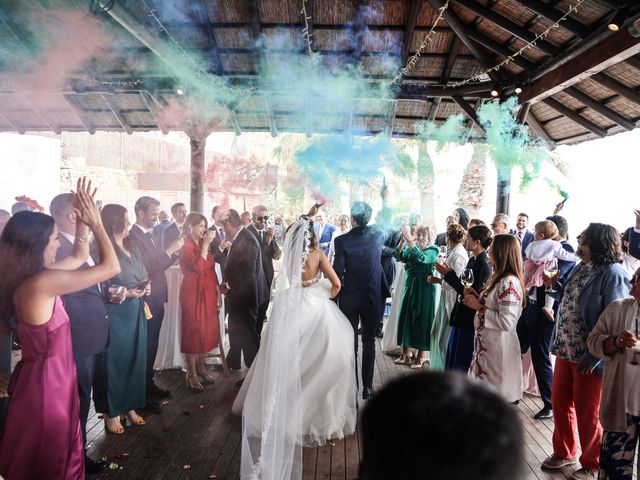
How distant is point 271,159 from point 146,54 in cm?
242

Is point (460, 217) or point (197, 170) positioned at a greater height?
point (197, 170)

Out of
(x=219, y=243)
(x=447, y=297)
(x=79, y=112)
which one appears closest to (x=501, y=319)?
(x=447, y=297)

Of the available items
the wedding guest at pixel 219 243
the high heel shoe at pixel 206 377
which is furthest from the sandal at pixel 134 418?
the wedding guest at pixel 219 243

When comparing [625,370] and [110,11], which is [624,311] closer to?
[625,370]

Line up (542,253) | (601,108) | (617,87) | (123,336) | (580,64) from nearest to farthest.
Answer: (123,336)
(580,64)
(617,87)
(542,253)
(601,108)

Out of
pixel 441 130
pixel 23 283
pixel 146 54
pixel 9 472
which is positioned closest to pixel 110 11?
pixel 146 54

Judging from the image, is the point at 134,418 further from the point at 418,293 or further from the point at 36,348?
the point at 418,293

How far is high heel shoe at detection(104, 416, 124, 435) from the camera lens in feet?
12.4

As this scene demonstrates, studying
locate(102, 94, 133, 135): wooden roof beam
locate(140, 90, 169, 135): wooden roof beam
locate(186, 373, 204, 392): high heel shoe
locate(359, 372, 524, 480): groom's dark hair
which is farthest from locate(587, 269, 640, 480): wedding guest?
locate(102, 94, 133, 135): wooden roof beam

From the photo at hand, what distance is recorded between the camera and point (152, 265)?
4.39 meters

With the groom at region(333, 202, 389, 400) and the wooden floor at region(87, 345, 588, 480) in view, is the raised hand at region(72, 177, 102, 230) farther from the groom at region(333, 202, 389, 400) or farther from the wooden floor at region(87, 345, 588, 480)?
the groom at region(333, 202, 389, 400)

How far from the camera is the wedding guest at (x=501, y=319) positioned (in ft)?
10.8

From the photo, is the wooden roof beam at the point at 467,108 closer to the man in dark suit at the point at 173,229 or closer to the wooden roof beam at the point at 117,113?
the man in dark suit at the point at 173,229

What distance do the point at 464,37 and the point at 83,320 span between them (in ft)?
16.6
